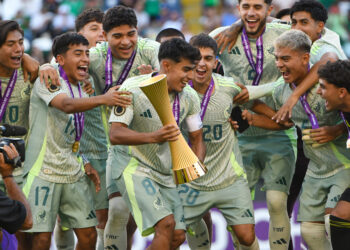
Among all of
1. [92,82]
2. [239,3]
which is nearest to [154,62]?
[92,82]

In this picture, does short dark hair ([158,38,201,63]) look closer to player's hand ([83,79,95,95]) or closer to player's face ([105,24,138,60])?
player's face ([105,24,138,60])

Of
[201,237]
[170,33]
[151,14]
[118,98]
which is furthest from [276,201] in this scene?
[151,14]

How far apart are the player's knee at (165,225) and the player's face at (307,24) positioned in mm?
2753

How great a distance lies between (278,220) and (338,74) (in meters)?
1.92

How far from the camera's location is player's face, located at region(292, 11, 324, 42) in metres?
8.84

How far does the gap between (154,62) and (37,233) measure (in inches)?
83.0

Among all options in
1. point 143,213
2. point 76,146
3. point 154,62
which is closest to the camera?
point 143,213

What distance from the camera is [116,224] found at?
8398 millimetres

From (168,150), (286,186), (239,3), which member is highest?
(239,3)

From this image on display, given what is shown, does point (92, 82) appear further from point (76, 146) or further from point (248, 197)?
point (248, 197)

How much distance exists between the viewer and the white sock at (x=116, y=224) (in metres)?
8.34

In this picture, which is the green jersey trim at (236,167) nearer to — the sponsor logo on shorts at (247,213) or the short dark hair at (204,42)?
the sponsor logo on shorts at (247,213)

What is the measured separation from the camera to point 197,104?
25.9 ft

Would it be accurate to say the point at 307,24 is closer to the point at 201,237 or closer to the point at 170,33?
the point at 170,33
